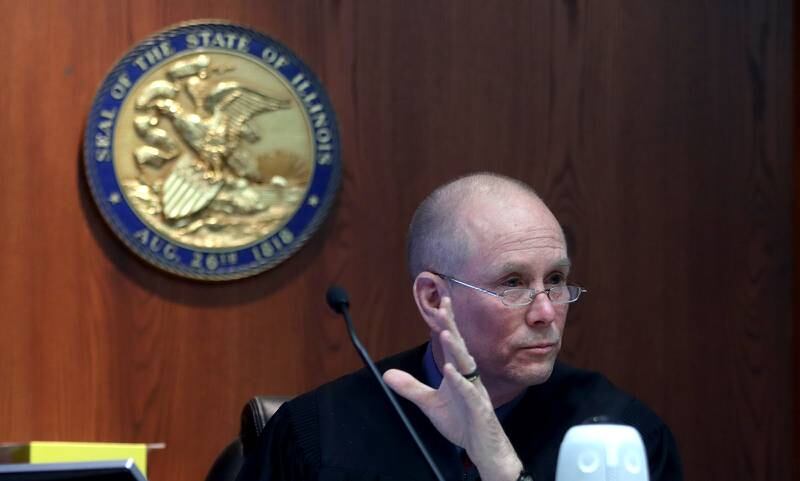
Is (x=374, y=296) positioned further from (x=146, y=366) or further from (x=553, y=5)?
(x=553, y=5)

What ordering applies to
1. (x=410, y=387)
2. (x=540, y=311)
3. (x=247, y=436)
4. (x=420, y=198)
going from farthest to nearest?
(x=420, y=198), (x=247, y=436), (x=540, y=311), (x=410, y=387)

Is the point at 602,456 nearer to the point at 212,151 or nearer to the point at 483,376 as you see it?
the point at 483,376

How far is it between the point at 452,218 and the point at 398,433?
420 mm

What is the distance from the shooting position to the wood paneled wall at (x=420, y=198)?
3.55 m

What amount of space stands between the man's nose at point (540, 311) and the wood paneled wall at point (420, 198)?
1482 millimetres

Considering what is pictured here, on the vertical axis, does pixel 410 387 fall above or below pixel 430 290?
below

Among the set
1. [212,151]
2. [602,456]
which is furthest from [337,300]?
[212,151]

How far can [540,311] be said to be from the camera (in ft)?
7.84

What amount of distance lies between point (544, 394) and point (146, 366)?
1458mm

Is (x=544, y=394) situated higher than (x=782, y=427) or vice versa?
(x=544, y=394)

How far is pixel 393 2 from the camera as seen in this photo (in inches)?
154

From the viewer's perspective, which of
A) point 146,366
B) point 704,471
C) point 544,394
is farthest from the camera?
point 704,471

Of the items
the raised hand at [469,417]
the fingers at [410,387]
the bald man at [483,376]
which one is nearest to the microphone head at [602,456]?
the raised hand at [469,417]

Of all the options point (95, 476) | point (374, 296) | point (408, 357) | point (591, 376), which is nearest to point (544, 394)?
point (591, 376)
